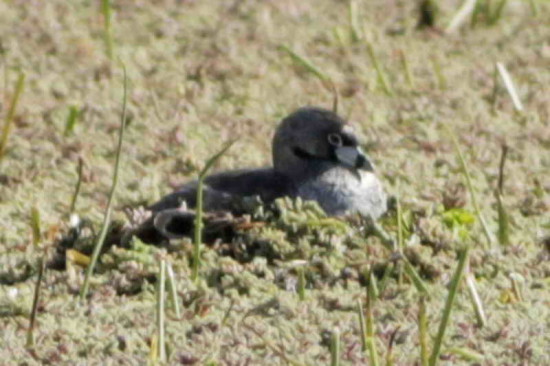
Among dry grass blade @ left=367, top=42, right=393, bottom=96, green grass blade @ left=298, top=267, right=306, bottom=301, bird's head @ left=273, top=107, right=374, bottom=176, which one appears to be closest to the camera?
green grass blade @ left=298, top=267, right=306, bottom=301

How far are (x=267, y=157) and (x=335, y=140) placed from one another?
0.76 m

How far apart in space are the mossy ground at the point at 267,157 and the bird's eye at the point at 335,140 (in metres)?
0.30

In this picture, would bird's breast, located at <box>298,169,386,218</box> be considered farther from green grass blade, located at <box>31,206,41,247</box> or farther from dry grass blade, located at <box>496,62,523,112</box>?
dry grass blade, located at <box>496,62,523,112</box>

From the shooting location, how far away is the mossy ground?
16.0 ft

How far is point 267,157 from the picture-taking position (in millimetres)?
6938

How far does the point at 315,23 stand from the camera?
8742 mm

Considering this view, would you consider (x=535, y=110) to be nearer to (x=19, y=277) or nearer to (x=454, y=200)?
(x=454, y=200)

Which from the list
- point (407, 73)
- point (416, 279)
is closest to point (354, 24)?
point (407, 73)

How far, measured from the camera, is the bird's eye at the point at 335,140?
6199 millimetres

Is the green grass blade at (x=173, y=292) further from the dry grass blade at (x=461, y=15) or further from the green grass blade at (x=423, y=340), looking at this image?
the dry grass blade at (x=461, y=15)

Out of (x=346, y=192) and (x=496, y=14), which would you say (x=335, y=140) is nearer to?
(x=346, y=192)

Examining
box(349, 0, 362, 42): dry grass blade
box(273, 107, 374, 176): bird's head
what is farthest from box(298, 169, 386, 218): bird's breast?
box(349, 0, 362, 42): dry grass blade

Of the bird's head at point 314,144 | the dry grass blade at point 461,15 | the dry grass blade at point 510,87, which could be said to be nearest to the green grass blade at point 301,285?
the bird's head at point 314,144

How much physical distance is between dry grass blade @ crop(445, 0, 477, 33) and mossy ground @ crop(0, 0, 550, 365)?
58mm
